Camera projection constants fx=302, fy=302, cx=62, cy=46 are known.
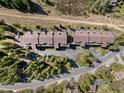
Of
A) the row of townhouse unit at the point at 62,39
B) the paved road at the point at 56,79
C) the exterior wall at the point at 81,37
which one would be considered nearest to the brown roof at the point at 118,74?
the paved road at the point at 56,79

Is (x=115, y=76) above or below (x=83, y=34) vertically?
below

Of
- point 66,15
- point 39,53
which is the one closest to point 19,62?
point 39,53

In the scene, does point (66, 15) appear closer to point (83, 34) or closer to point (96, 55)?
point (83, 34)

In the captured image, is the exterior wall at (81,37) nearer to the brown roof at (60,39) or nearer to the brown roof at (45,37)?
the brown roof at (60,39)

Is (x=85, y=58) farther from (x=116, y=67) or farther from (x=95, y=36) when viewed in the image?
(x=116, y=67)

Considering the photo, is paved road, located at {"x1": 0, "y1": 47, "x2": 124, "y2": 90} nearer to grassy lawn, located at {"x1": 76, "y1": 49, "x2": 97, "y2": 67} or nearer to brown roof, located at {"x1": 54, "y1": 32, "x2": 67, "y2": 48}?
grassy lawn, located at {"x1": 76, "y1": 49, "x2": 97, "y2": 67}

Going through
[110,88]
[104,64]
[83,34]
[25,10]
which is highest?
[25,10]

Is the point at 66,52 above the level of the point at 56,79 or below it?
above

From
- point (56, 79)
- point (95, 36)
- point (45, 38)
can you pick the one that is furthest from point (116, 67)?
point (45, 38)
